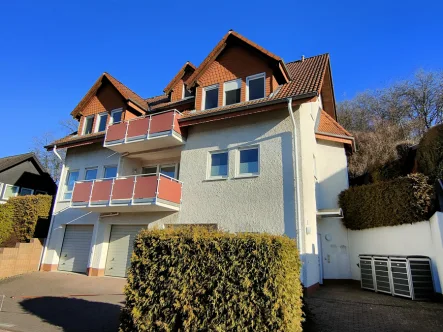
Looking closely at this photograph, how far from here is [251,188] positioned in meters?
11.6

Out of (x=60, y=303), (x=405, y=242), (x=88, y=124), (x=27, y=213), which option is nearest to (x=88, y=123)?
(x=88, y=124)

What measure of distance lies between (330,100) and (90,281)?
59.2 ft

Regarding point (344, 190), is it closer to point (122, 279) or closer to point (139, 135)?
point (139, 135)

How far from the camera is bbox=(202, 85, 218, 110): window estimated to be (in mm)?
14277

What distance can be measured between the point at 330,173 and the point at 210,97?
792cm

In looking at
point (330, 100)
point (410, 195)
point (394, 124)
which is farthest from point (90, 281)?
point (394, 124)

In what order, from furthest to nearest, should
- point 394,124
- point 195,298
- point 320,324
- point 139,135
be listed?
point 394,124
point 139,135
point 320,324
point 195,298

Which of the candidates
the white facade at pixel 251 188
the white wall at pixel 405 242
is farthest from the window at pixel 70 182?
the white wall at pixel 405 242

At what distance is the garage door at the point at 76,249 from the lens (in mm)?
15283

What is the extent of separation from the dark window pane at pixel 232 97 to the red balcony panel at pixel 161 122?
2.84 meters

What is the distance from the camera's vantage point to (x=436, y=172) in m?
11.9

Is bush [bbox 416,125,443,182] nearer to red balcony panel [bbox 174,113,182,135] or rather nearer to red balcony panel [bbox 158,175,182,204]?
red balcony panel [bbox 158,175,182,204]

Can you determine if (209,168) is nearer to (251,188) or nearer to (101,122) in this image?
(251,188)

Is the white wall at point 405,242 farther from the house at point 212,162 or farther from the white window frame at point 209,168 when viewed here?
the white window frame at point 209,168
